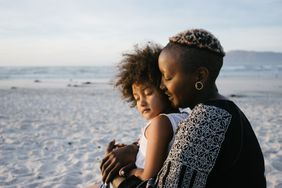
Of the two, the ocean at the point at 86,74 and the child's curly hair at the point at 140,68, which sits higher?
the child's curly hair at the point at 140,68

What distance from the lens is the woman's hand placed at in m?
2.38

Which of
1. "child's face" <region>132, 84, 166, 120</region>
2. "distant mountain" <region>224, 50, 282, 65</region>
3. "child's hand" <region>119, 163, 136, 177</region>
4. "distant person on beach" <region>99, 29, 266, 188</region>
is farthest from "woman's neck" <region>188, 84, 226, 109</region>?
"distant mountain" <region>224, 50, 282, 65</region>

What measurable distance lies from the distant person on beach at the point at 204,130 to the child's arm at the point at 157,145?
21cm

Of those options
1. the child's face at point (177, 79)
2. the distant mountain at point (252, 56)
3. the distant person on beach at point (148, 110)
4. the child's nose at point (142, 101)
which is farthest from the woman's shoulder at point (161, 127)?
the distant mountain at point (252, 56)

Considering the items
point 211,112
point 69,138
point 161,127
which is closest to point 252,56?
point 69,138

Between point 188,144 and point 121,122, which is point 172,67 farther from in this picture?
point 121,122

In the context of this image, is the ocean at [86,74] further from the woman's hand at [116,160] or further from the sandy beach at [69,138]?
the woman's hand at [116,160]

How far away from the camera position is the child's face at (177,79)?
1.79 m

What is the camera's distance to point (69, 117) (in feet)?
34.5

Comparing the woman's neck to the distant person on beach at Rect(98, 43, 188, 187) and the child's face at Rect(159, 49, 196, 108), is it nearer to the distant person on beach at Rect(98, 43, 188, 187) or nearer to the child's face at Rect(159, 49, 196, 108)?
the child's face at Rect(159, 49, 196, 108)

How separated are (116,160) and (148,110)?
0.39 meters

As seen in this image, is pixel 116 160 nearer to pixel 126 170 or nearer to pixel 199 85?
pixel 126 170

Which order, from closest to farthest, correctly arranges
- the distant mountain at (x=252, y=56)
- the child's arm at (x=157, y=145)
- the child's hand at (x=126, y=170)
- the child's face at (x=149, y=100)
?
1. the child's arm at (x=157, y=145)
2. the child's hand at (x=126, y=170)
3. the child's face at (x=149, y=100)
4. the distant mountain at (x=252, y=56)

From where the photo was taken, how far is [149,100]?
2.50m
